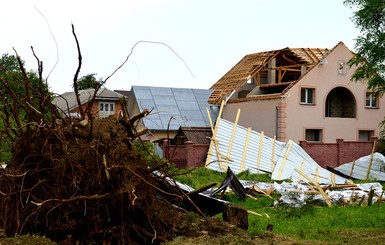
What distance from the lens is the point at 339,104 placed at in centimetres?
4144

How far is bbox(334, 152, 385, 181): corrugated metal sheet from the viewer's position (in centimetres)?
2917

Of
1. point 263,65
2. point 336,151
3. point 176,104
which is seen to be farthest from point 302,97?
point 176,104

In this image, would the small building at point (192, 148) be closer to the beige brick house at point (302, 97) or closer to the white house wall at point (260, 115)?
the white house wall at point (260, 115)

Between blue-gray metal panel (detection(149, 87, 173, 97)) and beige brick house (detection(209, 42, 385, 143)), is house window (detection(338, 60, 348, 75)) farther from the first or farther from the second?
blue-gray metal panel (detection(149, 87, 173, 97))

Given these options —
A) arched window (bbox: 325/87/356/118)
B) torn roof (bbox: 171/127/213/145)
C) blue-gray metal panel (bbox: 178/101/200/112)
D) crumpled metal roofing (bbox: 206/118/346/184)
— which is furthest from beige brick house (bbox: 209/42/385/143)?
torn roof (bbox: 171/127/213/145)

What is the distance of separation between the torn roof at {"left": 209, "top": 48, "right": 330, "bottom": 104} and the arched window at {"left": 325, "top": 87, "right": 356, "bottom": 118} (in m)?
2.44

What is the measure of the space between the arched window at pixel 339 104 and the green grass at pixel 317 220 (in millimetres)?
23873

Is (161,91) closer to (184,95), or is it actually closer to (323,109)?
(184,95)

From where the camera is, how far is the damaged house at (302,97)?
37438 millimetres

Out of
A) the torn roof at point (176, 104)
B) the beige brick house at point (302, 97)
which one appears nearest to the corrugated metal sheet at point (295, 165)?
the beige brick house at point (302, 97)

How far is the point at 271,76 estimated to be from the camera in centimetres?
4181

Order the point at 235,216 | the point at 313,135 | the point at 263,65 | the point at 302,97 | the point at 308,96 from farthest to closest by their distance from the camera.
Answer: the point at 263,65 < the point at 313,135 < the point at 308,96 < the point at 302,97 < the point at 235,216

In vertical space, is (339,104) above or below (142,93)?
below

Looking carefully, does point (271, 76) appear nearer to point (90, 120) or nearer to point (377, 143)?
point (377, 143)
